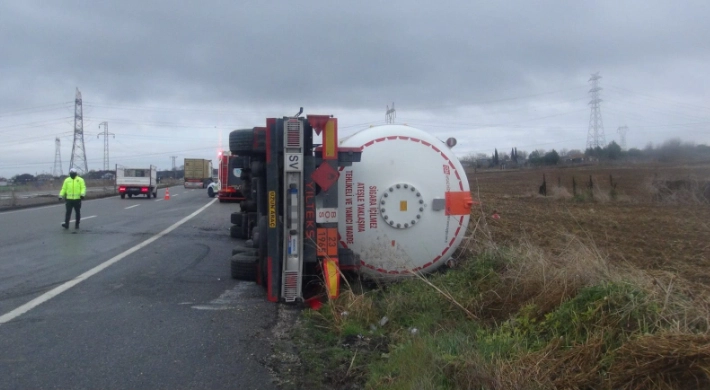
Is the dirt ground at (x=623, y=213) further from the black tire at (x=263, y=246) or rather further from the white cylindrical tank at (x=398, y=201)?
the black tire at (x=263, y=246)

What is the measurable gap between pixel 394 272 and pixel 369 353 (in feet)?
8.65

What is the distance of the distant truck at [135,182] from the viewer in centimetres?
4150

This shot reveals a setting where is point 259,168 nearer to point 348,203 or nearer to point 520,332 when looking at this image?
point 348,203

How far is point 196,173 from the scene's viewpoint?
66.6 meters

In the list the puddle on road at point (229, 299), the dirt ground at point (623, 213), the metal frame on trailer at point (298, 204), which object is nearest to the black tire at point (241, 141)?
the metal frame on trailer at point (298, 204)

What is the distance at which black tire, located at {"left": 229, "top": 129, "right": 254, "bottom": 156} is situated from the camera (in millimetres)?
9094

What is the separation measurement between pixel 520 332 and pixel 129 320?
4.21m

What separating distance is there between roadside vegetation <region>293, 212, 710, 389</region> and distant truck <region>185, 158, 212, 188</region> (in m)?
60.7

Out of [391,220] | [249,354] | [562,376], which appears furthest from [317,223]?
[562,376]

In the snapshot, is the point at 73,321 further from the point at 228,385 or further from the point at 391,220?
the point at 391,220

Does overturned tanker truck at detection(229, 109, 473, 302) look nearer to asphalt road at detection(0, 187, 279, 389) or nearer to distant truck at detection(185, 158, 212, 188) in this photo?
asphalt road at detection(0, 187, 279, 389)

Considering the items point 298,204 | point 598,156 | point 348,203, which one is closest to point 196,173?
point 598,156

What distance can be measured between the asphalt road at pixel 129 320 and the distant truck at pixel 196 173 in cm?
5351

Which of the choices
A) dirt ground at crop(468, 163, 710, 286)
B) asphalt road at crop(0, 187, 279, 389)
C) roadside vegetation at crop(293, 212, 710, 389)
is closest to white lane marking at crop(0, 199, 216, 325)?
asphalt road at crop(0, 187, 279, 389)
